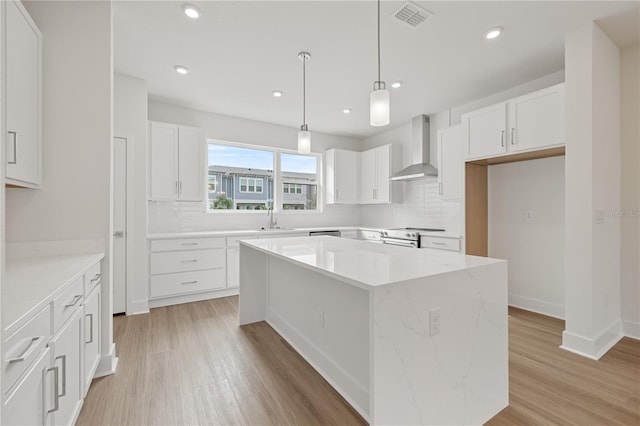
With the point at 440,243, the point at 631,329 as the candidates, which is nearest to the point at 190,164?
the point at 440,243

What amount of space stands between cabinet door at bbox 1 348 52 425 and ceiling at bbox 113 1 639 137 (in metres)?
2.42

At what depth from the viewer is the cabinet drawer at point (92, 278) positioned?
5.87ft

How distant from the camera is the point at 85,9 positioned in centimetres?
216

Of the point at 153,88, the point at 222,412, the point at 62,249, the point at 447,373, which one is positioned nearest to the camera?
the point at 447,373

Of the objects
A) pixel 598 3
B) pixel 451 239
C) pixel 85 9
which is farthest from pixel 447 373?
pixel 85 9

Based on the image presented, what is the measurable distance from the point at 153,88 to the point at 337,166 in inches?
123

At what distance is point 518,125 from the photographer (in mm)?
3113

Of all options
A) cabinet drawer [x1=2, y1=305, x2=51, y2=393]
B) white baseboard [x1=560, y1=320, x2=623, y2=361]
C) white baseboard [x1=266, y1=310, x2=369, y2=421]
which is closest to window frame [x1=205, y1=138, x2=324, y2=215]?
white baseboard [x1=266, y1=310, x2=369, y2=421]

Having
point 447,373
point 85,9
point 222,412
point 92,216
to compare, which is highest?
point 85,9

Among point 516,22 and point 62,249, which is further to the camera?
point 516,22

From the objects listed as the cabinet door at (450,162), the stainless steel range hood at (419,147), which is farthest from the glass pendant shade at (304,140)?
the stainless steel range hood at (419,147)

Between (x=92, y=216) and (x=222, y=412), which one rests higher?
(x=92, y=216)

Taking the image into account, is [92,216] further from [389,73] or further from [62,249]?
[389,73]

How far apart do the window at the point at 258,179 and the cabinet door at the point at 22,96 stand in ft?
9.26
